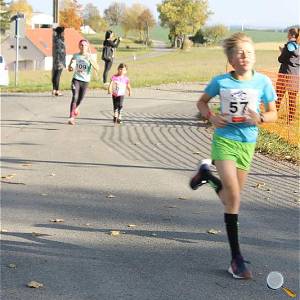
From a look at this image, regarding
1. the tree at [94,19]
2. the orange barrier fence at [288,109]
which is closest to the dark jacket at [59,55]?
the orange barrier fence at [288,109]

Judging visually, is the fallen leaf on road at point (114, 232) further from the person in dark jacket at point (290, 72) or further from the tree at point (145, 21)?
the tree at point (145, 21)

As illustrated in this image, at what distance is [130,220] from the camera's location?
6.91 metres

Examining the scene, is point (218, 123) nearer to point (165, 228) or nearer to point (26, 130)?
point (165, 228)

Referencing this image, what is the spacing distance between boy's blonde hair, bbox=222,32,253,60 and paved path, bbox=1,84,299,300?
172cm

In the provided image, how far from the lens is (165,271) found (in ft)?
17.5

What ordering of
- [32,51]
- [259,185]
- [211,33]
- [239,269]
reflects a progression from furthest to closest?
[211,33]
[32,51]
[259,185]
[239,269]

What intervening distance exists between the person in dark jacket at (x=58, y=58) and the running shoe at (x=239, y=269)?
54.4ft

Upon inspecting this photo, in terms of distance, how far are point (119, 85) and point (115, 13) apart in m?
146

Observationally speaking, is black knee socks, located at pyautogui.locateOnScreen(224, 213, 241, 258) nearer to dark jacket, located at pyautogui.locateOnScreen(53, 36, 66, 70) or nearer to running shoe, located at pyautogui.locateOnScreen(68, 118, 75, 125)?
running shoe, located at pyautogui.locateOnScreen(68, 118, 75, 125)

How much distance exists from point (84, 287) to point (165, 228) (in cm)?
181

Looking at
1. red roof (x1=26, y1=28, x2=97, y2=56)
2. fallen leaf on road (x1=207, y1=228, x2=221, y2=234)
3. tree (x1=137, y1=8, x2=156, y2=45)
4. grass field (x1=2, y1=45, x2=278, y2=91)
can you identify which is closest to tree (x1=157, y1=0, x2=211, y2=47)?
red roof (x1=26, y1=28, x2=97, y2=56)

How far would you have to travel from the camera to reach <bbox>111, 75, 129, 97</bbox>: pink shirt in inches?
584

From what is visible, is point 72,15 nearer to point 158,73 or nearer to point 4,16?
point 4,16

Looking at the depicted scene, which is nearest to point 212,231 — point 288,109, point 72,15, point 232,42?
point 232,42
